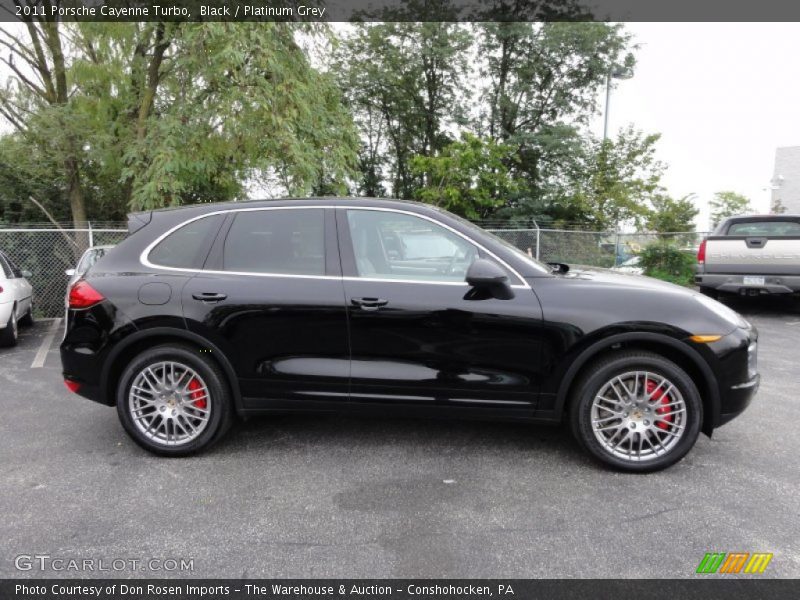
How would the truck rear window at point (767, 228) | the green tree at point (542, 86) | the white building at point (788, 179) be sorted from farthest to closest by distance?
the white building at point (788, 179), the green tree at point (542, 86), the truck rear window at point (767, 228)

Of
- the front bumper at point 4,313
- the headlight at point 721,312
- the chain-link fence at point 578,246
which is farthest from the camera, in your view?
the chain-link fence at point 578,246

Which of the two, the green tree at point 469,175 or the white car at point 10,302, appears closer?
the white car at point 10,302

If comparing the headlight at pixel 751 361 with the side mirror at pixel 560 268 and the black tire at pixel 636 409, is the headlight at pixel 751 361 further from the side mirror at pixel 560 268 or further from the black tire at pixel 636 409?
the side mirror at pixel 560 268

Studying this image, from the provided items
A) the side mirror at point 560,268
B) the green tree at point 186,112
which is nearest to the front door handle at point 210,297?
the side mirror at point 560,268

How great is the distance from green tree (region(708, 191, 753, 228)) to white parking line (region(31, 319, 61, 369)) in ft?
130

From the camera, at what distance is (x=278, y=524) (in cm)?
282

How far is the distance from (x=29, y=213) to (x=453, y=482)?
15.6 meters

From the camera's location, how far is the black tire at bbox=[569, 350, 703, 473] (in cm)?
329

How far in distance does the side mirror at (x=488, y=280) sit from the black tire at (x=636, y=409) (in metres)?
0.73

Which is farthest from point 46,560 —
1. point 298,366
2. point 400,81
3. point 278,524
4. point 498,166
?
point 400,81

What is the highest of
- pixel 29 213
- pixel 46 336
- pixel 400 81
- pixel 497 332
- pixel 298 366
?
pixel 400 81

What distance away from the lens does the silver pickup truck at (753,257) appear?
8.43 m

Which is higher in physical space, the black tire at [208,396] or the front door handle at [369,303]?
the front door handle at [369,303]

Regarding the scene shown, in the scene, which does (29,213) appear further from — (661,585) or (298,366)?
(661,585)
